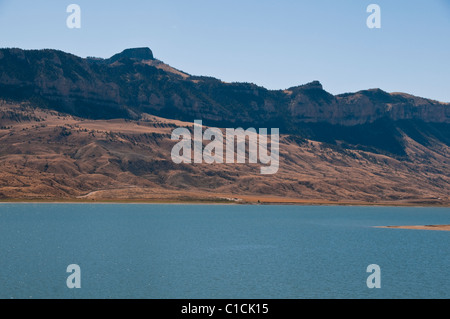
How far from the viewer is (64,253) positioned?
106 m

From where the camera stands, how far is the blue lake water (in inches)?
2940

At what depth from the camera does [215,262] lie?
99812mm

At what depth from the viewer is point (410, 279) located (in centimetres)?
8619

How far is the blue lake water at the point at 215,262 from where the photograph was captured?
2940 inches
